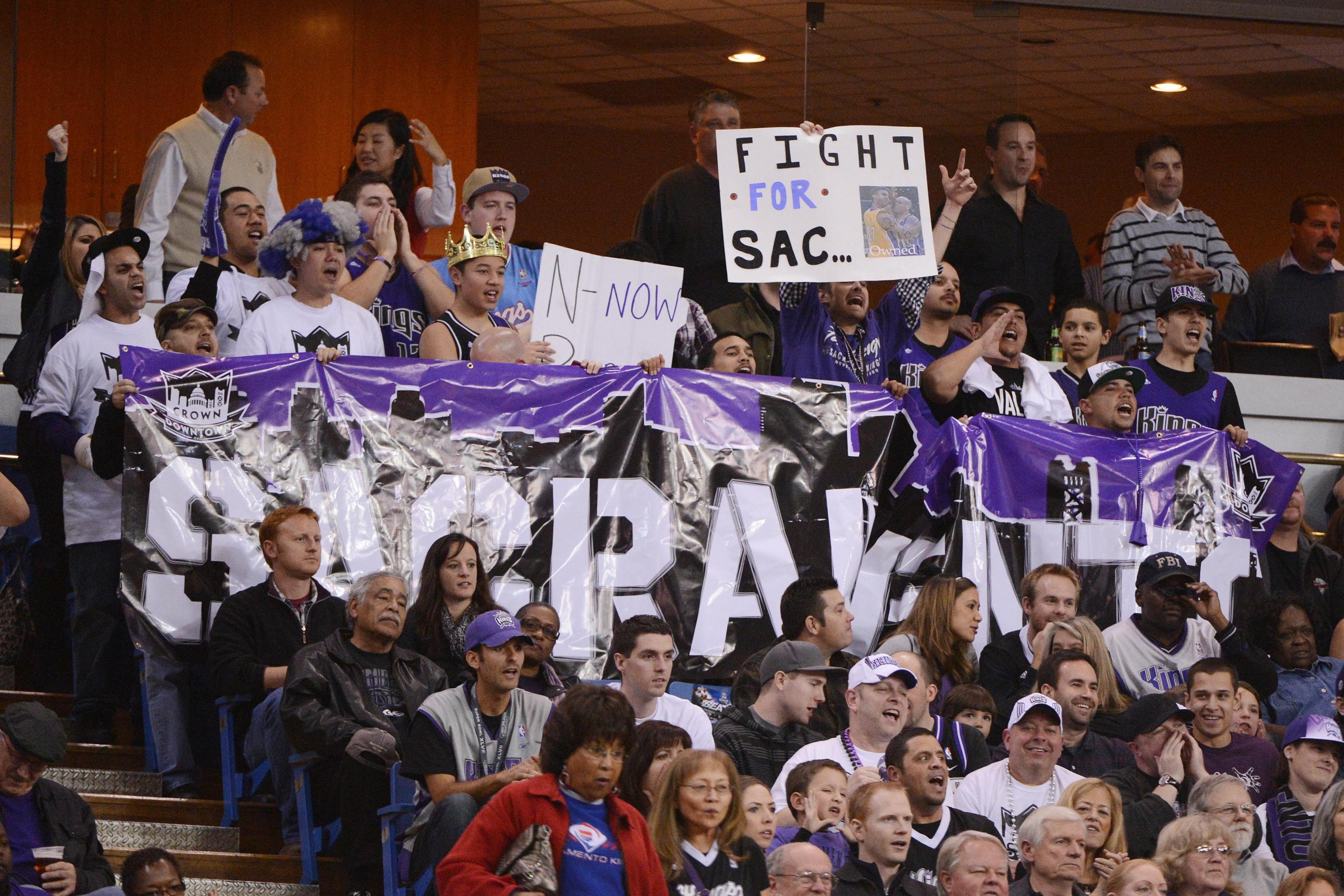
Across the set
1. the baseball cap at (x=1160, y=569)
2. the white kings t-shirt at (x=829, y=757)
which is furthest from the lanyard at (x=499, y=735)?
the baseball cap at (x=1160, y=569)

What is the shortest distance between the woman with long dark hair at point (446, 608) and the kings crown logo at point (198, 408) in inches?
42.3

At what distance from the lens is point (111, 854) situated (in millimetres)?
6992

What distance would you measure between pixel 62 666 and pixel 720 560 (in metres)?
3.02

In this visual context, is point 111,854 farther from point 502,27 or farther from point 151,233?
point 502,27

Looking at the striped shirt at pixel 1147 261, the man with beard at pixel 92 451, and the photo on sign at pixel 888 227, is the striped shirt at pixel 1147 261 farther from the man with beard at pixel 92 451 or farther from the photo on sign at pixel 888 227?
the man with beard at pixel 92 451

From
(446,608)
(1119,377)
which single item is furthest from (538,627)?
(1119,377)

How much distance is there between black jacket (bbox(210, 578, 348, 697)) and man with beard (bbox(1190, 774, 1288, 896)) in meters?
3.32

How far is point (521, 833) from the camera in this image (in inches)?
211

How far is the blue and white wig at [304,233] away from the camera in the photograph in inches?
325

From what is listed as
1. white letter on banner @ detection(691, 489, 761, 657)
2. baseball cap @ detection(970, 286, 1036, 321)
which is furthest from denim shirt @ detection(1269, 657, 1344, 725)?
white letter on banner @ detection(691, 489, 761, 657)

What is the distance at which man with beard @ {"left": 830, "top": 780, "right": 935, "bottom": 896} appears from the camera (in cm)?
612

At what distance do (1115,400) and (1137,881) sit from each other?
11.2 ft

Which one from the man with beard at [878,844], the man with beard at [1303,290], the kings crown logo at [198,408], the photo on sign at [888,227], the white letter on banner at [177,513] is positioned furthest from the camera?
the man with beard at [1303,290]

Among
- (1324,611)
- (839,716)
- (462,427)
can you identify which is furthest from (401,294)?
(1324,611)
